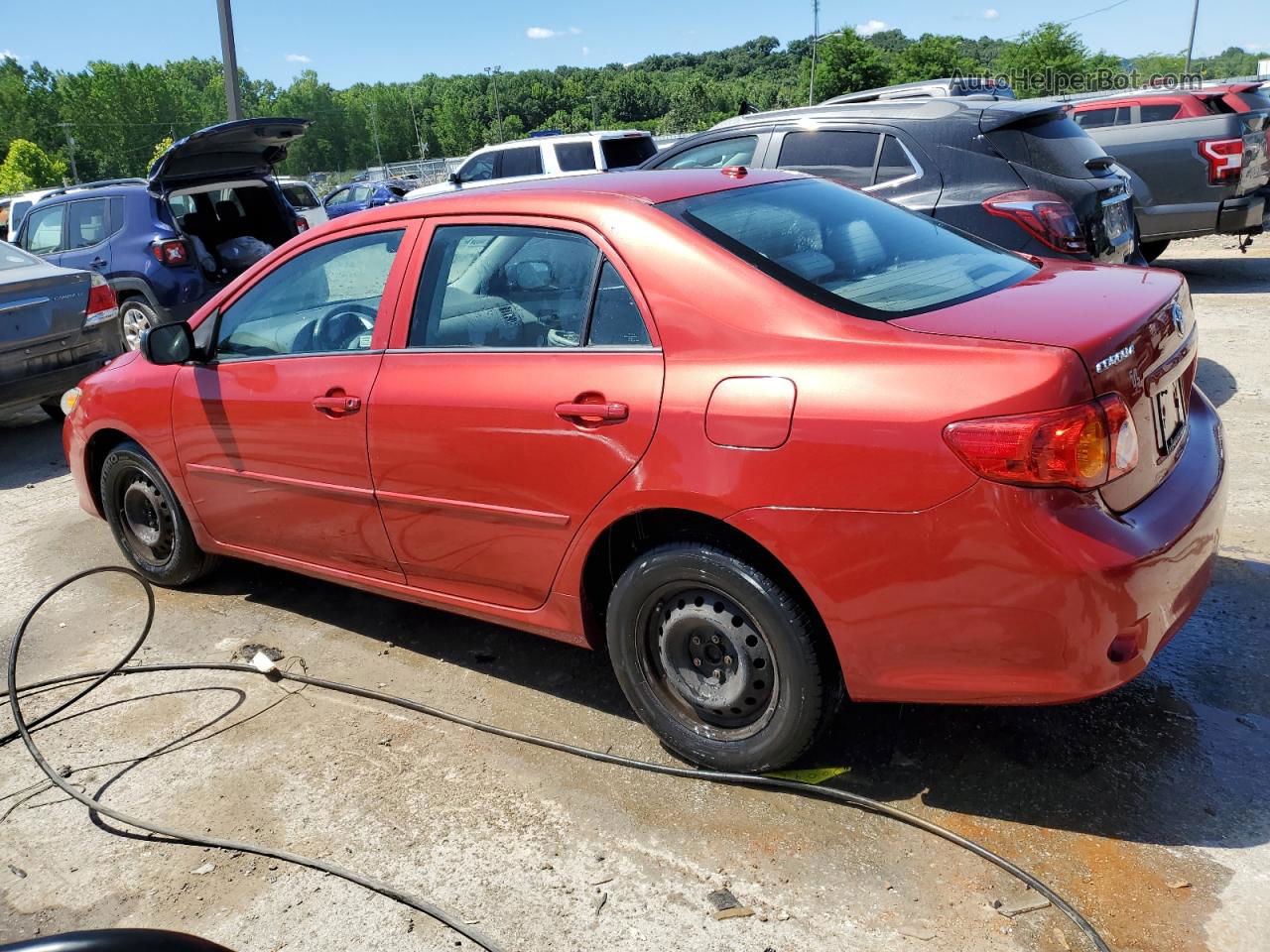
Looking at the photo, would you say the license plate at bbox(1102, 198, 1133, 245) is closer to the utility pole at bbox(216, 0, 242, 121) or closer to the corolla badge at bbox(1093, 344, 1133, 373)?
the corolla badge at bbox(1093, 344, 1133, 373)

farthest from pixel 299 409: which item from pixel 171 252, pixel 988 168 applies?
pixel 171 252

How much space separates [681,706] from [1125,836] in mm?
1224

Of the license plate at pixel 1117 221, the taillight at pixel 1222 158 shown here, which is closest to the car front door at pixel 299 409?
the license plate at pixel 1117 221

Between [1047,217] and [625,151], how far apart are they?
420 inches

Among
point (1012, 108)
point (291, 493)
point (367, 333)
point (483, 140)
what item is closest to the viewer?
point (367, 333)

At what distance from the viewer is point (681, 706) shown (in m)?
3.20

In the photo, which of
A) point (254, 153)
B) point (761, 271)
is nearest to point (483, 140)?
point (254, 153)

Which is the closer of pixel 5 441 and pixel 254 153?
pixel 5 441

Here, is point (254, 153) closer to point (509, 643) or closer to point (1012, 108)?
point (1012, 108)

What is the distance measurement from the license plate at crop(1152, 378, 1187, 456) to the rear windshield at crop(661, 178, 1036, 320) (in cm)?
56

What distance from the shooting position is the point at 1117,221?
6.57 meters

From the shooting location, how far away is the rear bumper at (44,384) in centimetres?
757

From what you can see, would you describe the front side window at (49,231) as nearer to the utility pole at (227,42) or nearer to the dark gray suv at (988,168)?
the utility pole at (227,42)

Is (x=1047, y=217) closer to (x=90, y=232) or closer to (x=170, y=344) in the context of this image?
(x=170, y=344)
